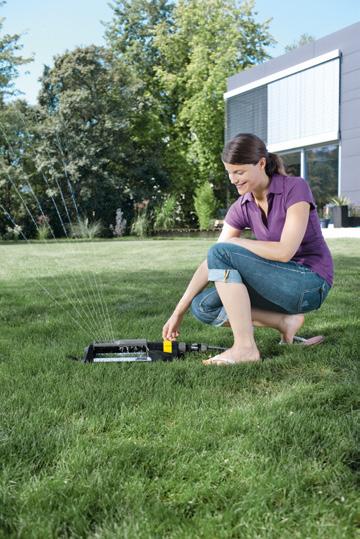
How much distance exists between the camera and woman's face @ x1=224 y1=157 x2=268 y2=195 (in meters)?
2.51

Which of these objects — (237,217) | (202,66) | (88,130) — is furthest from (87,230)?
(237,217)

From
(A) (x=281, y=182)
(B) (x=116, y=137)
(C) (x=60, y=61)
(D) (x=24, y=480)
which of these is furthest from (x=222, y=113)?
(D) (x=24, y=480)

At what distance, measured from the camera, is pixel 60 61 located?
1891 centimetres

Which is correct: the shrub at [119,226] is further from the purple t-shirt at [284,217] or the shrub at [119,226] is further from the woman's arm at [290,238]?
the woman's arm at [290,238]

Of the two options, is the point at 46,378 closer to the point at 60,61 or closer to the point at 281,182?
the point at 281,182

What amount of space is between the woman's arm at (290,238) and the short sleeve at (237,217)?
32cm

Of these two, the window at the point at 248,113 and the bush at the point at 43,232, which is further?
the window at the point at 248,113

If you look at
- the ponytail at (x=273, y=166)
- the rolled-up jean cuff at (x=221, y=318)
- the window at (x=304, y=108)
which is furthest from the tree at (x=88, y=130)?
the ponytail at (x=273, y=166)

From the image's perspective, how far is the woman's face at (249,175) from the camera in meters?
2.51

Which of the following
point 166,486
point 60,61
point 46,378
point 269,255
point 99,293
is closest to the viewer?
point 166,486

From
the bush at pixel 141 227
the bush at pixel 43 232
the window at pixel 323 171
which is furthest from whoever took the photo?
the bush at pixel 43 232

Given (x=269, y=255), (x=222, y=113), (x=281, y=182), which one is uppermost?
(x=222, y=113)

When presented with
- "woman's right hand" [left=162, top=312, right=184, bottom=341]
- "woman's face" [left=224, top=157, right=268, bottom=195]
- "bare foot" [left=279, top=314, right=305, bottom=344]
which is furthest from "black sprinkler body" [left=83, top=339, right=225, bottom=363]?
"woman's face" [left=224, top=157, right=268, bottom=195]

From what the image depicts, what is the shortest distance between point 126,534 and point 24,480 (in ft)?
1.28
